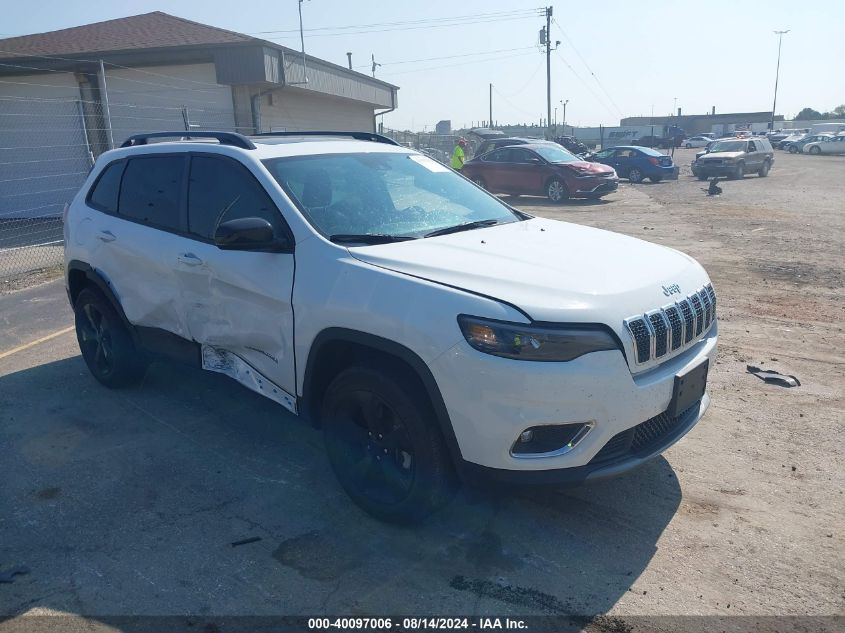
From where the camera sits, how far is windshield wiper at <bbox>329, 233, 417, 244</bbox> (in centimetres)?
367

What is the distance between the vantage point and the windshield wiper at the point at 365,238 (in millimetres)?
3674

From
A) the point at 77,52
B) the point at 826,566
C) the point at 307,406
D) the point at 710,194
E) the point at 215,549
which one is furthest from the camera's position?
the point at 710,194

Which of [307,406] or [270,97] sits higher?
[270,97]

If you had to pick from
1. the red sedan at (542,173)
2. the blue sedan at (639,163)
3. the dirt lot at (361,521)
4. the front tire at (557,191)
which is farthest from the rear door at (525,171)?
the dirt lot at (361,521)

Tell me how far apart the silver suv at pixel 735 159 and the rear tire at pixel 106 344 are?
26.6 metres

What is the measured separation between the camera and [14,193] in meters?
17.2

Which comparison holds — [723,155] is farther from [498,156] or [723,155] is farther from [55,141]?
[55,141]

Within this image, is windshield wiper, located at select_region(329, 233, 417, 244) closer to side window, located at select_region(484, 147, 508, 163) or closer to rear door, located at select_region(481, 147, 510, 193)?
rear door, located at select_region(481, 147, 510, 193)

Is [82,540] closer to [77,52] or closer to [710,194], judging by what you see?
[77,52]

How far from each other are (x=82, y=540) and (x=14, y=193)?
16.6m

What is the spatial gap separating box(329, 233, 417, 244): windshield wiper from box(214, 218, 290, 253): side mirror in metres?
0.28

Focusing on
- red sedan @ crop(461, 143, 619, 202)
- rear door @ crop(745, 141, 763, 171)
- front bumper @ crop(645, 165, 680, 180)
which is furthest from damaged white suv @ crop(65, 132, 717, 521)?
rear door @ crop(745, 141, 763, 171)

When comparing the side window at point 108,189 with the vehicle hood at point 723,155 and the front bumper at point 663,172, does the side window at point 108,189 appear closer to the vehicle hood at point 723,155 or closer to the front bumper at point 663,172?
the front bumper at point 663,172

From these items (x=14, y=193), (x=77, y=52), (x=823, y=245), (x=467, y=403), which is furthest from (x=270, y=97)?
(x=467, y=403)
